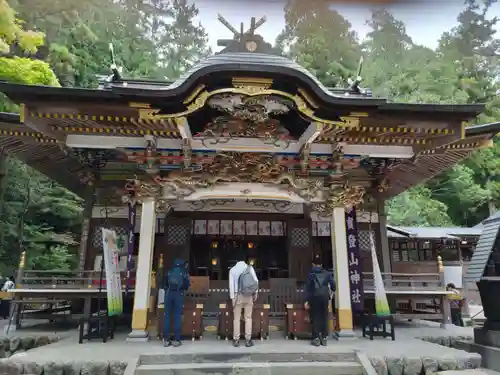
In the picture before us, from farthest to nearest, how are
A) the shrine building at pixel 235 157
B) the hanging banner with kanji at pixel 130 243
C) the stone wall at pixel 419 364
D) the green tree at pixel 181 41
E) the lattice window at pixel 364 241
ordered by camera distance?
1. the green tree at pixel 181 41
2. the lattice window at pixel 364 241
3. the hanging banner with kanji at pixel 130 243
4. the shrine building at pixel 235 157
5. the stone wall at pixel 419 364

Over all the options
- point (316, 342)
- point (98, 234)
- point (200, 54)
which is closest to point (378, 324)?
point (316, 342)

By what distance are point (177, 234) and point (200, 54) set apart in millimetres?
30920

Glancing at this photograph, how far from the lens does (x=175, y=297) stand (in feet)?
23.4

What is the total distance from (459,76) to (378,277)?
30.4 metres

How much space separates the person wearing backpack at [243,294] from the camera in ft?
22.7

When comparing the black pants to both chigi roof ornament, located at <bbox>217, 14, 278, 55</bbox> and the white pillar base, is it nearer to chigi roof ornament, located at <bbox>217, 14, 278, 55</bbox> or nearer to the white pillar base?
the white pillar base

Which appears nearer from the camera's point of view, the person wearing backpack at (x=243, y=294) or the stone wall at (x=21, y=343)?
the person wearing backpack at (x=243, y=294)

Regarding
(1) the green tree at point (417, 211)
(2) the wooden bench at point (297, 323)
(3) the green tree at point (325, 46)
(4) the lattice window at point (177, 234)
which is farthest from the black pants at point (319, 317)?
(3) the green tree at point (325, 46)

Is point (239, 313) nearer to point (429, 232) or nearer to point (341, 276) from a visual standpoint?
point (341, 276)

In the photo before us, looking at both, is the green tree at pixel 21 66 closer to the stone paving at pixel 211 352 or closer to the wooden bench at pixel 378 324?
the stone paving at pixel 211 352

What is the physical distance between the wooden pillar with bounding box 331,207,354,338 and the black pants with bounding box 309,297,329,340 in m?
0.89

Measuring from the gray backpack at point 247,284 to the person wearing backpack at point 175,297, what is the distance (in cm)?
106

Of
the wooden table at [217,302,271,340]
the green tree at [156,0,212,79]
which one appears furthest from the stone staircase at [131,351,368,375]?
the green tree at [156,0,212,79]

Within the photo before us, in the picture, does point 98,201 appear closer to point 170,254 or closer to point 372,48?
point 170,254
